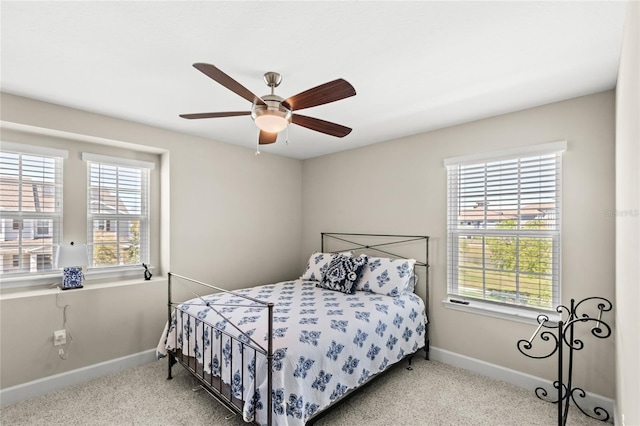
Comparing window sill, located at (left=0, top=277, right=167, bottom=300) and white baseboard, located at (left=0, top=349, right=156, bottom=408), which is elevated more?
window sill, located at (left=0, top=277, right=167, bottom=300)

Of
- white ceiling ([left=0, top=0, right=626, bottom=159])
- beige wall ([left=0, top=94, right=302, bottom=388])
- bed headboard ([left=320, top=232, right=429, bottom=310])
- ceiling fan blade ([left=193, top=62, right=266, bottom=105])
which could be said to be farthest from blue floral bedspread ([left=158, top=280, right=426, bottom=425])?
white ceiling ([left=0, top=0, right=626, bottom=159])

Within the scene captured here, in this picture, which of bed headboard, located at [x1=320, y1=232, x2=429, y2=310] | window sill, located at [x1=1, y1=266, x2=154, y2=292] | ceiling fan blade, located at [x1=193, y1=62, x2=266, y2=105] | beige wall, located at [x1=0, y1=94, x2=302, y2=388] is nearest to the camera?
ceiling fan blade, located at [x1=193, y1=62, x2=266, y2=105]

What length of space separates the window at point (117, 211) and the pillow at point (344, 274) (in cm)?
209

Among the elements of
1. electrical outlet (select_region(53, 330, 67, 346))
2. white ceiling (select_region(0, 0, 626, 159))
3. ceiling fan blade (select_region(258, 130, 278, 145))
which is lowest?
electrical outlet (select_region(53, 330, 67, 346))

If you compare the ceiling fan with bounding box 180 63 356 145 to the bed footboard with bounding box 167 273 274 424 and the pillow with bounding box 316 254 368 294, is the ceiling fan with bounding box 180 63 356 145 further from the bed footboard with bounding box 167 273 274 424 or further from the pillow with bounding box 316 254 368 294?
the pillow with bounding box 316 254 368 294

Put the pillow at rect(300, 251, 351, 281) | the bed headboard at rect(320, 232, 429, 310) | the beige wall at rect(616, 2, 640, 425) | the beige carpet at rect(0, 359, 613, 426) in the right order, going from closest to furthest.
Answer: the beige wall at rect(616, 2, 640, 425)
the beige carpet at rect(0, 359, 613, 426)
the bed headboard at rect(320, 232, 429, 310)
the pillow at rect(300, 251, 351, 281)

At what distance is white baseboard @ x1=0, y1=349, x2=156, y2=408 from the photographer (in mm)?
2514

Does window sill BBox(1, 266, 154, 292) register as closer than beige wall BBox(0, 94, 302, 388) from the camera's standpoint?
No

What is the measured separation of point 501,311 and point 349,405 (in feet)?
5.30

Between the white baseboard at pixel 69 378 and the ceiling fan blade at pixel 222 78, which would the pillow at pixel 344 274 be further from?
the ceiling fan blade at pixel 222 78

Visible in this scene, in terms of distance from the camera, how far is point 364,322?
2.54 metres

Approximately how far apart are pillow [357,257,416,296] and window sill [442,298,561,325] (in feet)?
1.56

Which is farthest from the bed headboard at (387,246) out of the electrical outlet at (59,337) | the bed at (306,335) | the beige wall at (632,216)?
the electrical outlet at (59,337)

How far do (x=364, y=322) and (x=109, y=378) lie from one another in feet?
7.98
